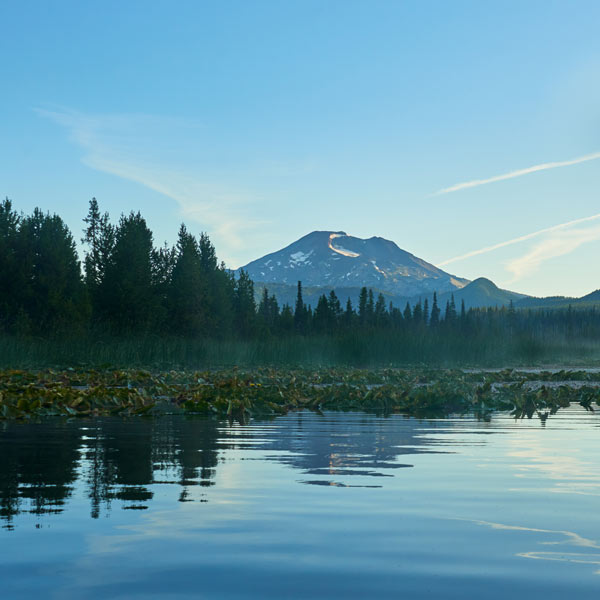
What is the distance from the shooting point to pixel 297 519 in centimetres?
538

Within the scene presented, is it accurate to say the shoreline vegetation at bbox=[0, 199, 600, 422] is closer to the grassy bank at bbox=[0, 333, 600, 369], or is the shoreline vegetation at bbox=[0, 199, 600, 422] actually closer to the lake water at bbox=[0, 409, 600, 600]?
the grassy bank at bbox=[0, 333, 600, 369]

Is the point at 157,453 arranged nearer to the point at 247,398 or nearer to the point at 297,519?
the point at 297,519

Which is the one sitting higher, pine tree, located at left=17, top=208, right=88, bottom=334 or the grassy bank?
pine tree, located at left=17, top=208, right=88, bottom=334

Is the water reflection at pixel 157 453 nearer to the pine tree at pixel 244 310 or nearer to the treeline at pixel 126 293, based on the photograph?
the treeline at pixel 126 293

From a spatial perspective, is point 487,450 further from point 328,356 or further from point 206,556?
point 328,356

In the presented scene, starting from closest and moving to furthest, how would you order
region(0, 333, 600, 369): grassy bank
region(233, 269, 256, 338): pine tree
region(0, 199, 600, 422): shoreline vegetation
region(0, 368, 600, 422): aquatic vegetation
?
region(0, 368, 600, 422): aquatic vegetation
region(0, 199, 600, 422): shoreline vegetation
region(0, 333, 600, 369): grassy bank
region(233, 269, 256, 338): pine tree

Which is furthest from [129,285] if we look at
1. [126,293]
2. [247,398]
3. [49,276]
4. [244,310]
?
[247,398]

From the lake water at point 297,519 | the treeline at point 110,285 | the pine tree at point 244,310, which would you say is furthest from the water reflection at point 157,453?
the pine tree at point 244,310

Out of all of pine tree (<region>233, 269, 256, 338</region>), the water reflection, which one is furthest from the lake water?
pine tree (<region>233, 269, 256, 338</region>)

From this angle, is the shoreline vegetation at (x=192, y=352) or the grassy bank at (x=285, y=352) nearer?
the shoreline vegetation at (x=192, y=352)

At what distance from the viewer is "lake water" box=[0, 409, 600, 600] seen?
12.5 feet

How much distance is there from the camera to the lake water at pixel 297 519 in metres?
3.81

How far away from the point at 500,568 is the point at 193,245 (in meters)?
74.9

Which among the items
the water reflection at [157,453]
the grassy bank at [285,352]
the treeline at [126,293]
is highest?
the treeline at [126,293]
